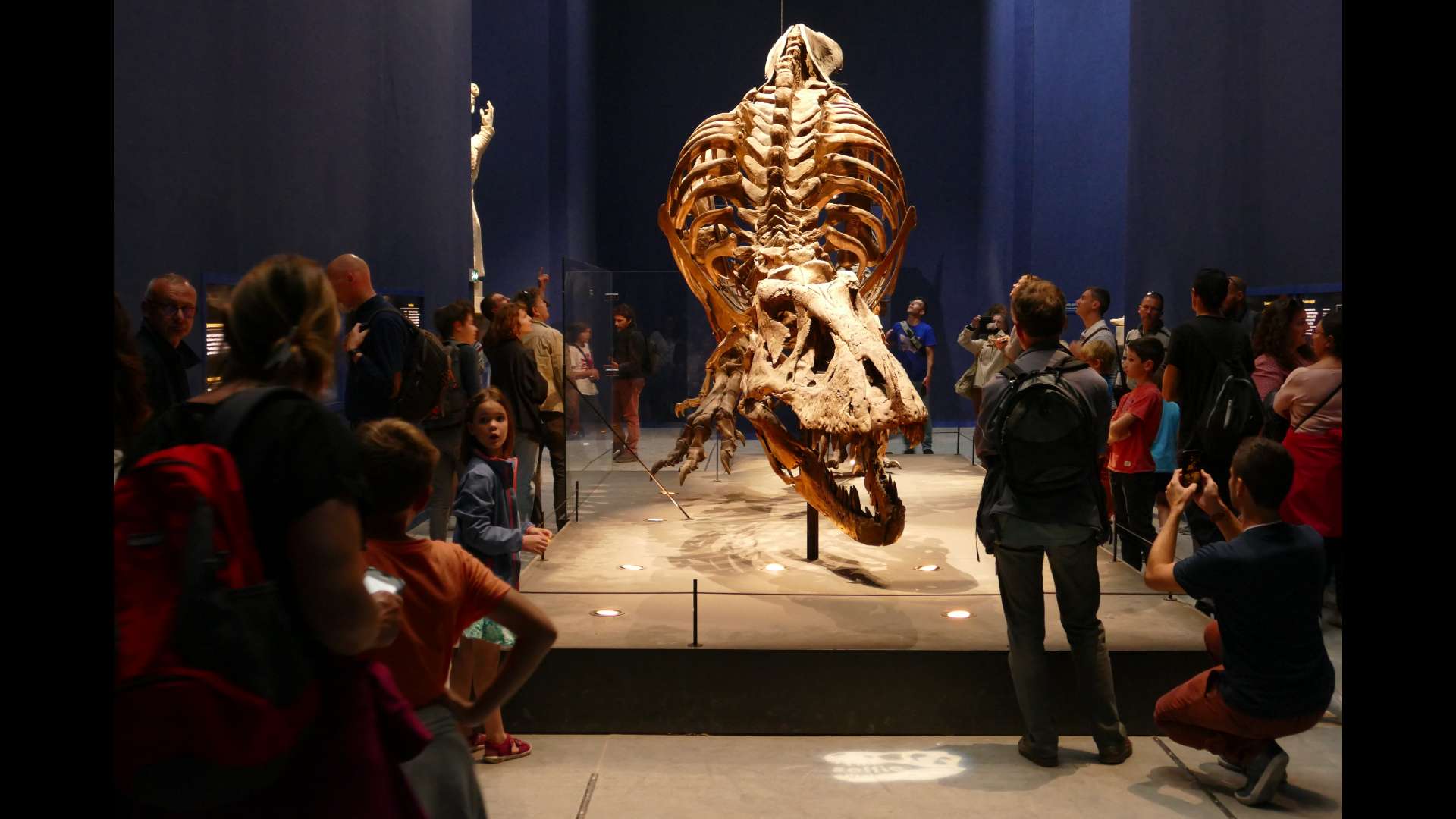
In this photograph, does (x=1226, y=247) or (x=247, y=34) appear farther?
(x=1226, y=247)

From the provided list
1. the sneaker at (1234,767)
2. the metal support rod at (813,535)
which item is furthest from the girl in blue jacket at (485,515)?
the metal support rod at (813,535)

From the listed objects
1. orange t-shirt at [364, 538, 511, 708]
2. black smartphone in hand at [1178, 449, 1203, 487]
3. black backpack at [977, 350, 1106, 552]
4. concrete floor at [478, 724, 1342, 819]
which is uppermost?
black backpack at [977, 350, 1106, 552]

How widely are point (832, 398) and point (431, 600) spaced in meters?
3.70

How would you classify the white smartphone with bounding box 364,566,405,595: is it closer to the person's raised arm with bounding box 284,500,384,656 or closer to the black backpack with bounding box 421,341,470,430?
the person's raised arm with bounding box 284,500,384,656

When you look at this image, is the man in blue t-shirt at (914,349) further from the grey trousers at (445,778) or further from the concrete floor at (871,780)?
the grey trousers at (445,778)

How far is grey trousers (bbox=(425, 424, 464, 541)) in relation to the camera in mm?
6941

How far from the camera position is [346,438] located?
206 centimetres

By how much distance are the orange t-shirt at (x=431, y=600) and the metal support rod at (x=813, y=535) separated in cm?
489

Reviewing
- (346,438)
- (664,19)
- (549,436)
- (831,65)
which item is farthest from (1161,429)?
(664,19)

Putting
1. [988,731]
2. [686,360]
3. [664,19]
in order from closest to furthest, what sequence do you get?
[988,731] < [686,360] < [664,19]

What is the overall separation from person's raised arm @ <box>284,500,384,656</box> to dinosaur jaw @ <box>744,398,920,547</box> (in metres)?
4.09

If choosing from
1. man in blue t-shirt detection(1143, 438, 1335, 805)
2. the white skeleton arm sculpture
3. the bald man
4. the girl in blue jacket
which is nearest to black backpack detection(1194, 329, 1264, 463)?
man in blue t-shirt detection(1143, 438, 1335, 805)

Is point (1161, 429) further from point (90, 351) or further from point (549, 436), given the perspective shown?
point (90, 351)

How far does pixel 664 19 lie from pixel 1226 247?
10358mm
